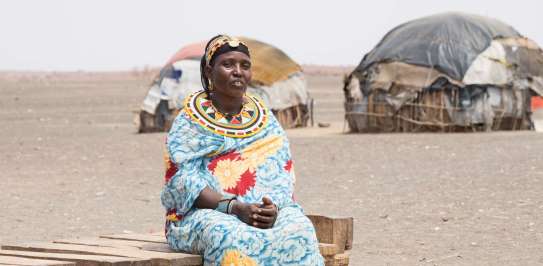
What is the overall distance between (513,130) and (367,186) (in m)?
7.72

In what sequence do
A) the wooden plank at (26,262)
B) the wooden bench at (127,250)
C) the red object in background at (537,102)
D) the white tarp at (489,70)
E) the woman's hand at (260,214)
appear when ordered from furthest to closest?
the red object in background at (537,102)
the white tarp at (489,70)
the woman's hand at (260,214)
the wooden bench at (127,250)
the wooden plank at (26,262)

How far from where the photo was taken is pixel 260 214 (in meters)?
5.07

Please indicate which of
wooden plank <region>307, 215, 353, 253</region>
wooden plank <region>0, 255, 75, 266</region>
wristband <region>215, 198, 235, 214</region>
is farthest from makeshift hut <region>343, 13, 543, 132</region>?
wooden plank <region>0, 255, 75, 266</region>

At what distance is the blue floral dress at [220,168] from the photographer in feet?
16.9

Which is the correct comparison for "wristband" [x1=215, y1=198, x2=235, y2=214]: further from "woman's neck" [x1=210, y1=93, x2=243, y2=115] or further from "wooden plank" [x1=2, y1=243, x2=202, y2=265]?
"woman's neck" [x1=210, y1=93, x2=243, y2=115]

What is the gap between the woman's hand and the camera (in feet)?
16.6

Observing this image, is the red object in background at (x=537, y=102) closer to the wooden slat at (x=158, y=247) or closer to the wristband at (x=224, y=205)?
the wooden slat at (x=158, y=247)

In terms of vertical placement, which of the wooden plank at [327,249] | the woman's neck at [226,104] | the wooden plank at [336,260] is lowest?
the wooden plank at [336,260]

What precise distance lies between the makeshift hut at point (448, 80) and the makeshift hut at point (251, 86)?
161 cm

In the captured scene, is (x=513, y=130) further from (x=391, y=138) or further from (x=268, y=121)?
(x=268, y=121)

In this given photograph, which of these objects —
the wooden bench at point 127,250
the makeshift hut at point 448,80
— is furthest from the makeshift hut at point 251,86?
the wooden bench at point 127,250

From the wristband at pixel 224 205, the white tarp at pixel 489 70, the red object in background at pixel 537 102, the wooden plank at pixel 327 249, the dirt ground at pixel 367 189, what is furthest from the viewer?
the red object in background at pixel 537 102

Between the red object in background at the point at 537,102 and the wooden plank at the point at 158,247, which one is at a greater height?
the red object in background at the point at 537,102

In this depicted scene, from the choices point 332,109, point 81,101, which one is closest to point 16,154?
point 332,109
